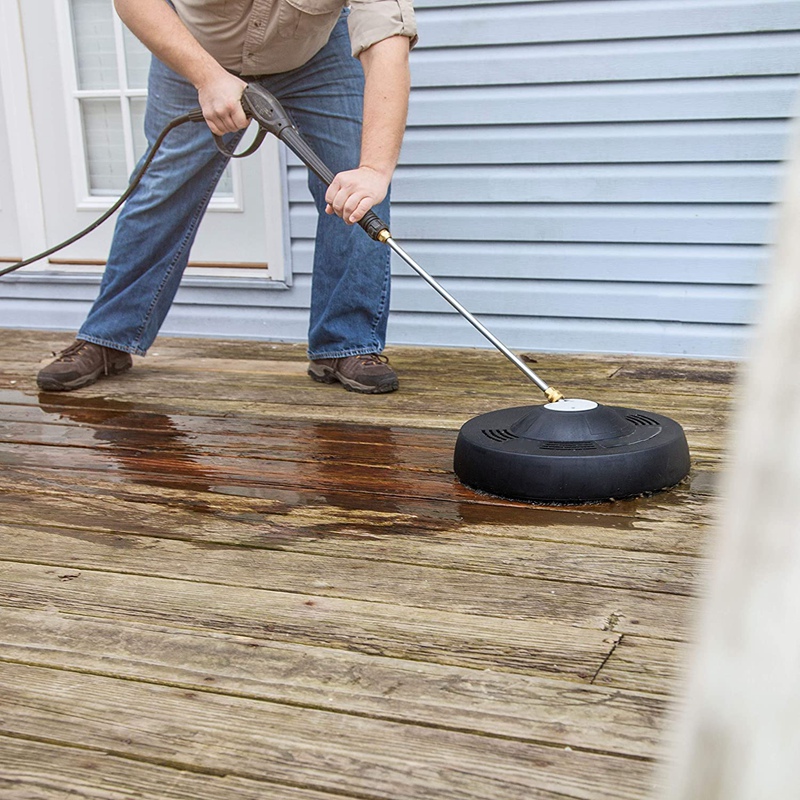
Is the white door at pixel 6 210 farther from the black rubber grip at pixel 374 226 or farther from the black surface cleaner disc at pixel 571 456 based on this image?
the black surface cleaner disc at pixel 571 456

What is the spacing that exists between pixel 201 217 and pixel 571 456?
135 cm

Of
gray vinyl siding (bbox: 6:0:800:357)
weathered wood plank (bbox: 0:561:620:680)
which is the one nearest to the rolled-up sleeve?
gray vinyl siding (bbox: 6:0:800:357)

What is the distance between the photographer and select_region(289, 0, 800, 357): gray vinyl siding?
275 centimetres

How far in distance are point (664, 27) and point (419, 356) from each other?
1114mm

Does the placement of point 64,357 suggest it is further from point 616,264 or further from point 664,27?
point 664,27

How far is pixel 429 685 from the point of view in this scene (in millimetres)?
1101

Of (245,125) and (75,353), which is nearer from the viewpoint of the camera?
(245,125)

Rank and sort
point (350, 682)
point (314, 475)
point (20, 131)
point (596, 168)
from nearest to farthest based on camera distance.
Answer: point (350, 682), point (314, 475), point (596, 168), point (20, 131)

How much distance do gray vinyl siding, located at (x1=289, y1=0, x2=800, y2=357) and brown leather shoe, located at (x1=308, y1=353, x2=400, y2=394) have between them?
1.93ft

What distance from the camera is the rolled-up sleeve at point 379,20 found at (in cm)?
206

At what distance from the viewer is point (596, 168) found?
291 centimetres

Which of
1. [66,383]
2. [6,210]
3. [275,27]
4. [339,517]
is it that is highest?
[275,27]

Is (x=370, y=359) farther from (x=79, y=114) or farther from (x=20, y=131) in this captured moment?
(x=20, y=131)

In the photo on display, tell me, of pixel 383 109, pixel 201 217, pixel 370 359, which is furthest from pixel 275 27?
pixel 370 359
